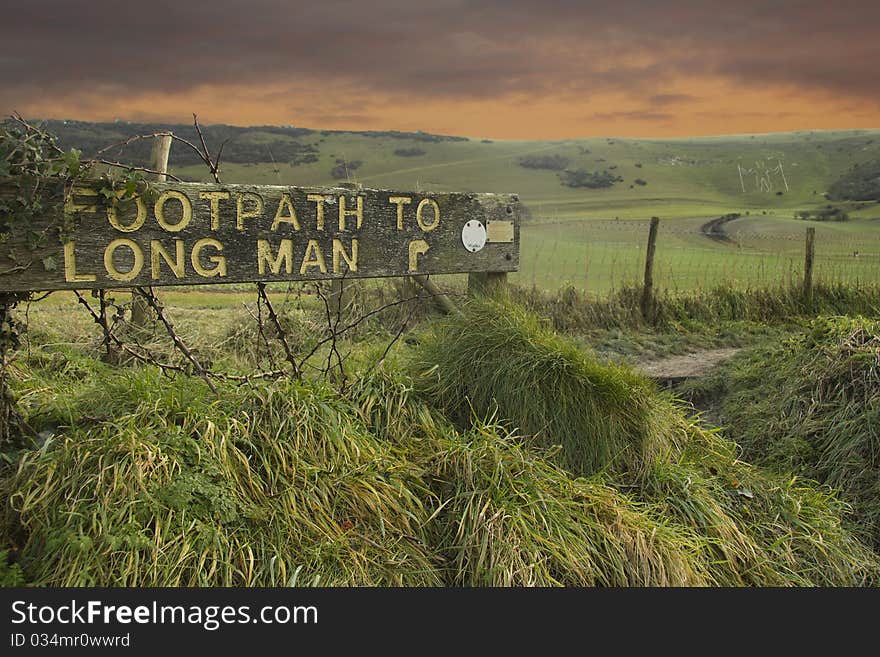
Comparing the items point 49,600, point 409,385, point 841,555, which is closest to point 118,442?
point 49,600

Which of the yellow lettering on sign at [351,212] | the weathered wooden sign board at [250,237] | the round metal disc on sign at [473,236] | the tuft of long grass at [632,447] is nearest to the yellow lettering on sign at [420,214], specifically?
the weathered wooden sign board at [250,237]

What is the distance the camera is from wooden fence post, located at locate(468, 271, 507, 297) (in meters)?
5.16

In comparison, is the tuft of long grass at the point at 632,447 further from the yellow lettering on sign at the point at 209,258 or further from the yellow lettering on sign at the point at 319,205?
the yellow lettering on sign at the point at 209,258

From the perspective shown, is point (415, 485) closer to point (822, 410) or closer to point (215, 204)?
point (215, 204)

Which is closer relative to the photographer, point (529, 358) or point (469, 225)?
point (529, 358)

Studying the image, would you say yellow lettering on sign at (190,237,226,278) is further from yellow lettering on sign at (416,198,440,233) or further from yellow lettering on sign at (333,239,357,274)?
yellow lettering on sign at (416,198,440,233)

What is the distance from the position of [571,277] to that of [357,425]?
8474 mm

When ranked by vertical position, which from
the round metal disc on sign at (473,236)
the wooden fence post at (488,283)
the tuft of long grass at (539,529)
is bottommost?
the tuft of long grass at (539,529)

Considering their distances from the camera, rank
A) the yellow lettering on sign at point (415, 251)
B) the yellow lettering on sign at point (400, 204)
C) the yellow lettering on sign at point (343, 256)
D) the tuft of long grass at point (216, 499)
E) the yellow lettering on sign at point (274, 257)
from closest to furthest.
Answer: the tuft of long grass at point (216, 499), the yellow lettering on sign at point (274, 257), the yellow lettering on sign at point (343, 256), the yellow lettering on sign at point (400, 204), the yellow lettering on sign at point (415, 251)

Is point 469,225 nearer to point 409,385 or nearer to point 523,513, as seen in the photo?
point 409,385

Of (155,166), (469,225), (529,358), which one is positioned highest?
(155,166)

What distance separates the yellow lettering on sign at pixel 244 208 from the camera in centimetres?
400

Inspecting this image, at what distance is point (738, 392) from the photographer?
6805 millimetres

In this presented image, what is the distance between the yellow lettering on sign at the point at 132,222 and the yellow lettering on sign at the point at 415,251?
1.65 metres
